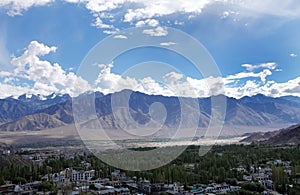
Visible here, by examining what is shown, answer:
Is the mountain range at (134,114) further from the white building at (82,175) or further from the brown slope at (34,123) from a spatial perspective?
the white building at (82,175)

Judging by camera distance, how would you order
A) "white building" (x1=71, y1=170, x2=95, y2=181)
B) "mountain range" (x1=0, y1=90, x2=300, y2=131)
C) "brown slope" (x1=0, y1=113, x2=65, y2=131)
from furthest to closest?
"brown slope" (x1=0, y1=113, x2=65, y2=131)
"mountain range" (x1=0, y1=90, x2=300, y2=131)
"white building" (x1=71, y1=170, x2=95, y2=181)

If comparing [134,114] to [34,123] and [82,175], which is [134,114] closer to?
[34,123]

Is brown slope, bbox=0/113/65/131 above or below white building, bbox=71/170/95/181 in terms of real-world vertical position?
above

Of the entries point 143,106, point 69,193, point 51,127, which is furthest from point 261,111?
point 69,193

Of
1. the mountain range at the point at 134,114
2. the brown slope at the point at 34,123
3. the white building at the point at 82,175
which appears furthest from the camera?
the brown slope at the point at 34,123

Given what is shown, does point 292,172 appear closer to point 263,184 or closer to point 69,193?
point 263,184

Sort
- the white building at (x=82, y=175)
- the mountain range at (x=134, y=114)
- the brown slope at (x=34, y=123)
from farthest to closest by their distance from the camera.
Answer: the brown slope at (x=34, y=123) < the mountain range at (x=134, y=114) < the white building at (x=82, y=175)

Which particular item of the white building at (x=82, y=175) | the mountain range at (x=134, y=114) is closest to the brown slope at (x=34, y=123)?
the mountain range at (x=134, y=114)

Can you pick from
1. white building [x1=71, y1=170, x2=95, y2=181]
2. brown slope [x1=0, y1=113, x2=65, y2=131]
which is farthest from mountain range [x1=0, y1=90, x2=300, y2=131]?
white building [x1=71, y1=170, x2=95, y2=181]

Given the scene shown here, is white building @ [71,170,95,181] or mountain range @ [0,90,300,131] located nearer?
white building @ [71,170,95,181]

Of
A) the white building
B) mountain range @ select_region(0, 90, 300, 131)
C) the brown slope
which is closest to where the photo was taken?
the white building

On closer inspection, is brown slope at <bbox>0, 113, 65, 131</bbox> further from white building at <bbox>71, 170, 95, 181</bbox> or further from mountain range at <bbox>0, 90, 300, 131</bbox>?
white building at <bbox>71, 170, 95, 181</bbox>
